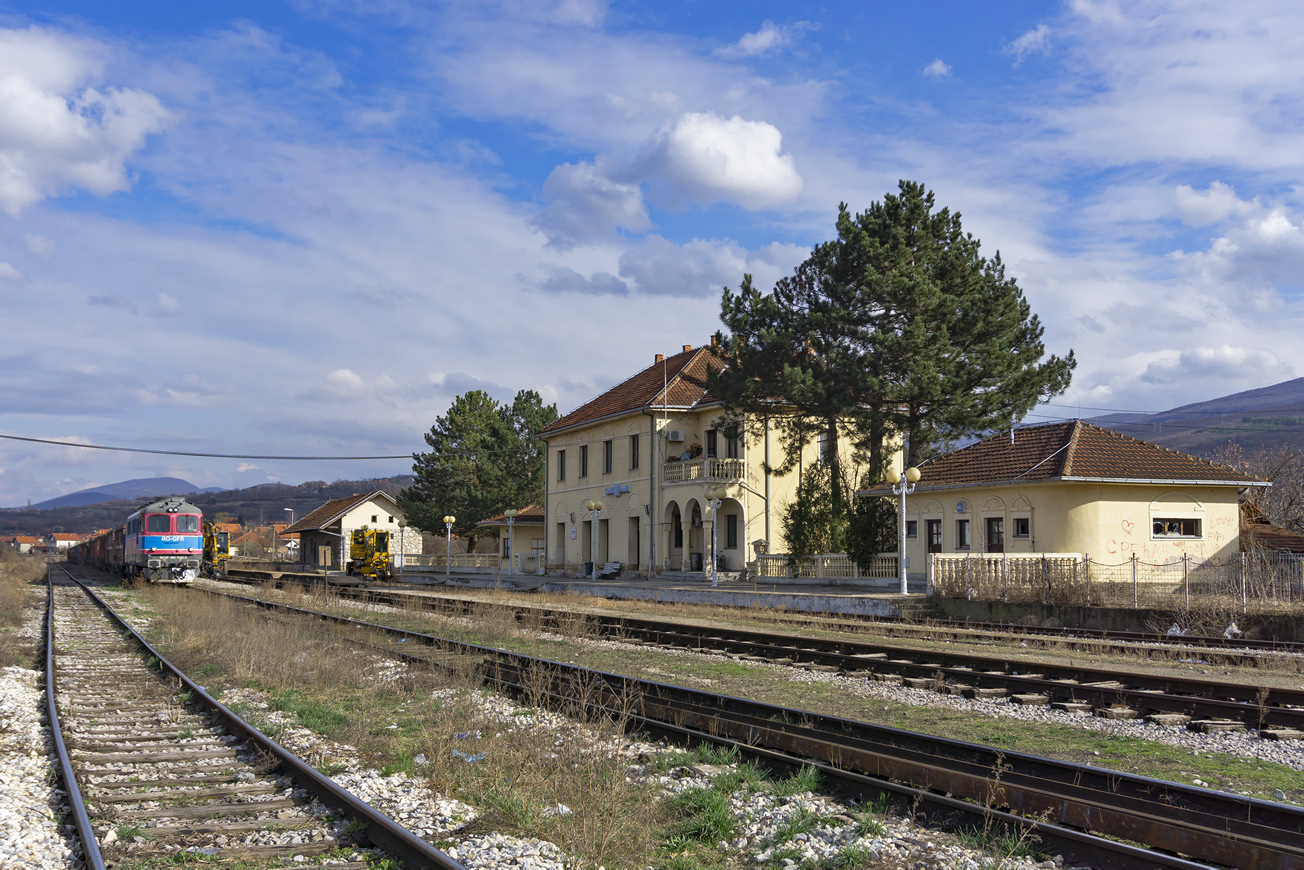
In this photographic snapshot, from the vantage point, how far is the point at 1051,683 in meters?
12.2

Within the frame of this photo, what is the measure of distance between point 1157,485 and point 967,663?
59.8 feet

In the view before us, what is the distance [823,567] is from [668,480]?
9922mm

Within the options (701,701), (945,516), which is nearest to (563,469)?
(945,516)

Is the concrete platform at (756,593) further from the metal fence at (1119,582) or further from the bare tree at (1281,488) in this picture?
the bare tree at (1281,488)

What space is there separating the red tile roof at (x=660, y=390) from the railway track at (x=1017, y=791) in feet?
101

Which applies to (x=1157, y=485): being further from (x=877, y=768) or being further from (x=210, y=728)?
(x=210, y=728)

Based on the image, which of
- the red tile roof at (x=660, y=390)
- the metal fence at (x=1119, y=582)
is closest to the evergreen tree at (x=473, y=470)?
the red tile roof at (x=660, y=390)

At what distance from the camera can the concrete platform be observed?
86.4 feet

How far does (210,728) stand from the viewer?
10.4m

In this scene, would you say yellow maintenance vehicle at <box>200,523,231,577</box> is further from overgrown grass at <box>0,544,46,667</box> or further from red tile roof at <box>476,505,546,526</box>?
red tile roof at <box>476,505,546,526</box>

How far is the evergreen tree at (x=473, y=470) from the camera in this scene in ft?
214

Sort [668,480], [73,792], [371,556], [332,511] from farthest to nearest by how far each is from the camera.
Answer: [332,511] → [371,556] → [668,480] → [73,792]

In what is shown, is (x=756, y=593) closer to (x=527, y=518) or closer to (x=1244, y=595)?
(x=1244, y=595)

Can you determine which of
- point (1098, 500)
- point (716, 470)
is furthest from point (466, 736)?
point (716, 470)
